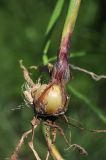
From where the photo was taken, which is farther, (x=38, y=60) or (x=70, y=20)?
(x=38, y=60)

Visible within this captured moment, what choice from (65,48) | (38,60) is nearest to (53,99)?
(65,48)

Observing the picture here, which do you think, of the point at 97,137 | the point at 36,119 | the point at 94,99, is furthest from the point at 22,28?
the point at 36,119

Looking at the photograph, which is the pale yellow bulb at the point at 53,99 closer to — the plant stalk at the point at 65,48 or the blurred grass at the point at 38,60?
the plant stalk at the point at 65,48

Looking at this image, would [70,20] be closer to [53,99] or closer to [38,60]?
[53,99]

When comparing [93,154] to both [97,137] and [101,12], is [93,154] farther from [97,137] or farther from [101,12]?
[101,12]

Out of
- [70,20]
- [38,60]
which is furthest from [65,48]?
[38,60]

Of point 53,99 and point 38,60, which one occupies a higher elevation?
point 53,99

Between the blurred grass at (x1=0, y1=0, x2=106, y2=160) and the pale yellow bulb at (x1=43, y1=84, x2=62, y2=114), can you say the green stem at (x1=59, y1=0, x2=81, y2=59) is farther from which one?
the blurred grass at (x1=0, y1=0, x2=106, y2=160)

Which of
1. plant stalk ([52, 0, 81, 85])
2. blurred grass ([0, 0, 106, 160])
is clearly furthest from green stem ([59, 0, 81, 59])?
blurred grass ([0, 0, 106, 160])

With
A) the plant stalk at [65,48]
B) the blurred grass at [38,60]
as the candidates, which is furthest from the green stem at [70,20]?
the blurred grass at [38,60]
